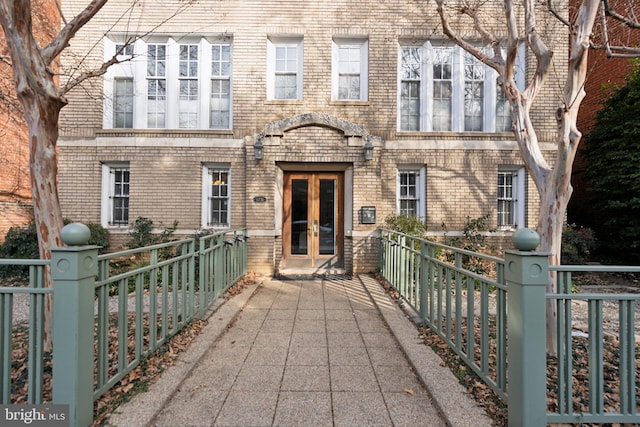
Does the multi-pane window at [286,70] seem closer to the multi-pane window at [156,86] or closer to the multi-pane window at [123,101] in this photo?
the multi-pane window at [156,86]

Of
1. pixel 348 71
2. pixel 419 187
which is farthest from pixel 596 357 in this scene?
pixel 348 71

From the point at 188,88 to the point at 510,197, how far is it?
9.16m

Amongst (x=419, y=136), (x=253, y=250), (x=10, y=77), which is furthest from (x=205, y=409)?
(x=10, y=77)

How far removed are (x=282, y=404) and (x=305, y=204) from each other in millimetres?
6219

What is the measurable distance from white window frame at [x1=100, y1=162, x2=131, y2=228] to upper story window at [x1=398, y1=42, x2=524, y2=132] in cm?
760

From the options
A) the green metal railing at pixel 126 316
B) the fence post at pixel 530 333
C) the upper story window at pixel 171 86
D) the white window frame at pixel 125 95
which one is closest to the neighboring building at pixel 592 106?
the fence post at pixel 530 333

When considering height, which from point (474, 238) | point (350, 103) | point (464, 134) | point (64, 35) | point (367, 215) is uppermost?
point (350, 103)

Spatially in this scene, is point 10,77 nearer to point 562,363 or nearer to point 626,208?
point 562,363

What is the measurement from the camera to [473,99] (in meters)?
9.14

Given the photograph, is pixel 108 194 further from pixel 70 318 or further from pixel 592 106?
pixel 592 106

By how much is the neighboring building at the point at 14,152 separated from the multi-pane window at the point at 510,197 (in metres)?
12.2

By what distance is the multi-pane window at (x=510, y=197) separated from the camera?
29.6ft

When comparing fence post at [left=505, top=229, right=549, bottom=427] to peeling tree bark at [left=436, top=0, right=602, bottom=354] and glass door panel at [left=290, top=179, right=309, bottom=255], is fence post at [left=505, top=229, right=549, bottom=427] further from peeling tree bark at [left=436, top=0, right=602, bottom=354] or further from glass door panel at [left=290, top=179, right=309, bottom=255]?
glass door panel at [left=290, top=179, right=309, bottom=255]

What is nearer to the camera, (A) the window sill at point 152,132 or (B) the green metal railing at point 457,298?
(B) the green metal railing at point 457,298
